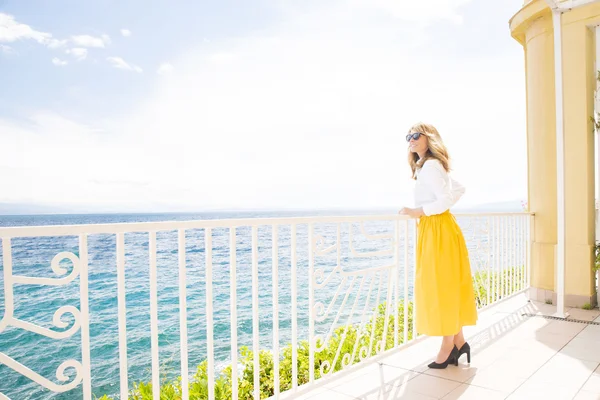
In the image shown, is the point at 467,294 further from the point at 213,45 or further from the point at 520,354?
the point at 213,45

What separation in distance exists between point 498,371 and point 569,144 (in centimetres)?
299

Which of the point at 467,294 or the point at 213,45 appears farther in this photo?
the point at 213,45

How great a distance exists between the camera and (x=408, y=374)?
275 centimetres

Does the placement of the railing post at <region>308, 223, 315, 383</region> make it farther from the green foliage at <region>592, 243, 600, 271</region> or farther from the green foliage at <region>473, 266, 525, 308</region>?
the green foliage at <region>592, 243, 600, 271</region>

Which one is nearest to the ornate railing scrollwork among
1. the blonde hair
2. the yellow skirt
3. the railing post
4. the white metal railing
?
the white metal railing

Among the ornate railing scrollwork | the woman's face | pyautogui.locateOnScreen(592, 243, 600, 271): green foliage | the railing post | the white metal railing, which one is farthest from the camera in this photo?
pyautogui.locateOnScreen(592, 243, 600, 271): green foliage

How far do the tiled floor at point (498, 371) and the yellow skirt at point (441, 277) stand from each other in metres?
0.31

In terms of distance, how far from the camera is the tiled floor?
2.44m

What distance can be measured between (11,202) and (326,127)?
42.9 meters

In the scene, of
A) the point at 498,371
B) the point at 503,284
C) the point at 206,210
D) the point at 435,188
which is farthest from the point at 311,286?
the point at 206,210

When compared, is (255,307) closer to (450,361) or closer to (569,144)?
(450,361)

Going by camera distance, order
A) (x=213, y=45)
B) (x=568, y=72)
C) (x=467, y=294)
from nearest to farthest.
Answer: (x=467, y=294) → (x=568, y=72) → (x=213, y=45)

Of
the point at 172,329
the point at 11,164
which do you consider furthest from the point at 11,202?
the point at 172,329

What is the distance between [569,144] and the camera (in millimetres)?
4609
